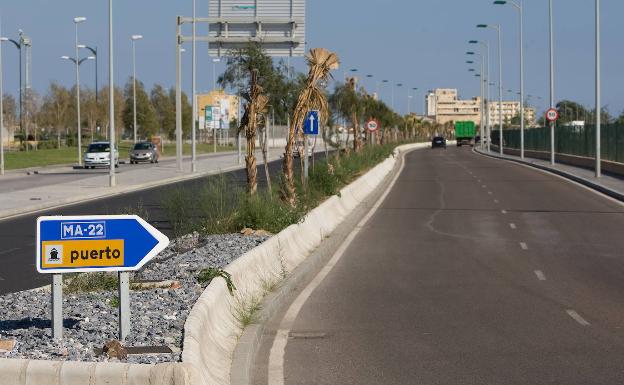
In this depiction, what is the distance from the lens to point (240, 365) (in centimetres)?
998

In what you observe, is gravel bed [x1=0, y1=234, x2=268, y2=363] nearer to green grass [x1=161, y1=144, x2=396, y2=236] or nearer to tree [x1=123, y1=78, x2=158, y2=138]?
green grass [x1=161, y1=144, x2=396, y2=236]

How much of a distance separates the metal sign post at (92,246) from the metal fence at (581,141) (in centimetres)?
4496

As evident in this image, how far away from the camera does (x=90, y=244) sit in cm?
962

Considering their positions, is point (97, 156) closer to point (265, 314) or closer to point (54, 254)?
point (265, 314)

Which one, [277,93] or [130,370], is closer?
[130,370]

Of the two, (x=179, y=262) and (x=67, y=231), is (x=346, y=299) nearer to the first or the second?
(x=179, y=262)

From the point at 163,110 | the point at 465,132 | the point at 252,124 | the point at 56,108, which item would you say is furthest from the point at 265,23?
the point at 465,132

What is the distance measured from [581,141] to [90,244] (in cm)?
5932

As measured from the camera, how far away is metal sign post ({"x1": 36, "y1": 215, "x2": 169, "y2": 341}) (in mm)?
9555

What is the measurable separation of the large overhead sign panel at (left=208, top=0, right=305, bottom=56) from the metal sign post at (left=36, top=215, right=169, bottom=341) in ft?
108

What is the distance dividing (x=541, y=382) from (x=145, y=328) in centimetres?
356

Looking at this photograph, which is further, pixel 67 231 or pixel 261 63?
pixel 261 63

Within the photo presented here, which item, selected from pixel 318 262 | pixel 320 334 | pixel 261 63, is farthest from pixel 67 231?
pixel 261 63

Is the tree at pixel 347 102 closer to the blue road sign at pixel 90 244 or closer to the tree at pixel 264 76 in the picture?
the tree at pixel 264 76
